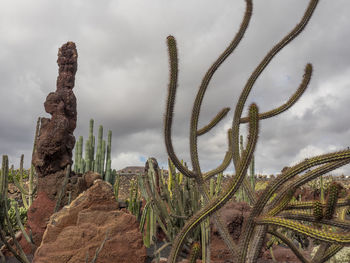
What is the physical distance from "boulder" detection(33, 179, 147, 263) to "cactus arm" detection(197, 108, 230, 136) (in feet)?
5.03

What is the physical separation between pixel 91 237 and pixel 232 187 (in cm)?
226

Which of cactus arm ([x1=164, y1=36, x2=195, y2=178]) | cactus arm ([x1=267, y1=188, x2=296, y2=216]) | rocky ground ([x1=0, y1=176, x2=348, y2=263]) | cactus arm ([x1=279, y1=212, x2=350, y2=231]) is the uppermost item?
cactus arm ([x1=164, y1=36, x2=195, y2=178])

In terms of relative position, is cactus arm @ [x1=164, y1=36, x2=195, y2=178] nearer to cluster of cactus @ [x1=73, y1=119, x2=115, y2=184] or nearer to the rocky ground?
the rocky ground

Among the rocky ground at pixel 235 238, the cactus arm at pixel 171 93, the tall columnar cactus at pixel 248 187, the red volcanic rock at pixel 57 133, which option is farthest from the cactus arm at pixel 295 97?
the red volcanic rock at pixel 57 133

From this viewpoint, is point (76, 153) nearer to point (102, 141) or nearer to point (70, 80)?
point (102, 141)

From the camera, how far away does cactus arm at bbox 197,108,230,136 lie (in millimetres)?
3352

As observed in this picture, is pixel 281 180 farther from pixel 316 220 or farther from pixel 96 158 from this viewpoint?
pixel 96 158

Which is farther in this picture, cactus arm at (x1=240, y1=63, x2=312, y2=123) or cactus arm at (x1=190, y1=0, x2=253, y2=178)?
cactus arm at (x1=240, y1=63, x2=312, y2=123)

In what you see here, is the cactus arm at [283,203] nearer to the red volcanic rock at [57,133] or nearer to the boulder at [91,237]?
the boulder at [91,237]

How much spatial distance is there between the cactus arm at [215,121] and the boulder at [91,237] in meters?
1.53

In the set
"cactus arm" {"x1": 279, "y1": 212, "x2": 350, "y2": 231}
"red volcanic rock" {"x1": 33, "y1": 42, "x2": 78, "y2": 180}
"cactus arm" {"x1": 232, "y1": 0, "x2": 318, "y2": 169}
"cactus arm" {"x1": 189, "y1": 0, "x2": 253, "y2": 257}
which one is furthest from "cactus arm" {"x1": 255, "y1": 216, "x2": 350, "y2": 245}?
"red volcanic rock" {"x1": 33, "y1": 42, "x2": 78, "y2": 180}

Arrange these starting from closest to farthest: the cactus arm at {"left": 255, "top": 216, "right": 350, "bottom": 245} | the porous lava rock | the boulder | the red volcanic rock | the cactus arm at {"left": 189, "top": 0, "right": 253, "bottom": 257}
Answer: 1. the cactus arm at {"left": 255, "top": 216, "right": 350, "bottom": 245}
2. the cactus arm at {"left": 189, "top": 0, "right": 253, "bottom": 257}
3. the boulder
4. the porous lava rock
5. the red volcanic rock

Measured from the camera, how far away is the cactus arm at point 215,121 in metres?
3.35

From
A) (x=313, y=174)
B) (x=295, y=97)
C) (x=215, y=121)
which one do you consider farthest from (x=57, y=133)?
(x=313, y=174)
